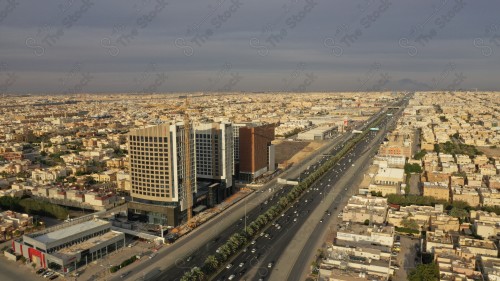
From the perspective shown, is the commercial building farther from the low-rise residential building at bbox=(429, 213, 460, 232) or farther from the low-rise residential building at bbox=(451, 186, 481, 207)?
the low-rise residential building at bbox=(451, 186, 481, 207)

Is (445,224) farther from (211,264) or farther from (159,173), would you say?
(159,173)

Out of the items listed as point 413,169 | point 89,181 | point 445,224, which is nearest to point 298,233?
point 445,224

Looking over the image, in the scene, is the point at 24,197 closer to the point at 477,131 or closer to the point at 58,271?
the point at 58,271

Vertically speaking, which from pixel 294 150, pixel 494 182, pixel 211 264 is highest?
pixel 294 150

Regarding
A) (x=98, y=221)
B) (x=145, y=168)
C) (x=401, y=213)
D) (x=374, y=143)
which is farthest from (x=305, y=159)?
(x=98, y=221)

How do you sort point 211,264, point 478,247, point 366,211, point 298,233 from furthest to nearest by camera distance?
point 366,211 → point 298,233 → point 478,247 → point 211,264

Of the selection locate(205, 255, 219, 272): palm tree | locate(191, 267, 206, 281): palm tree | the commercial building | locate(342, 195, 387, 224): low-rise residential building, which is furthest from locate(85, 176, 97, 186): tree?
locate(342, 195, 387, 224): low-rise residential building
